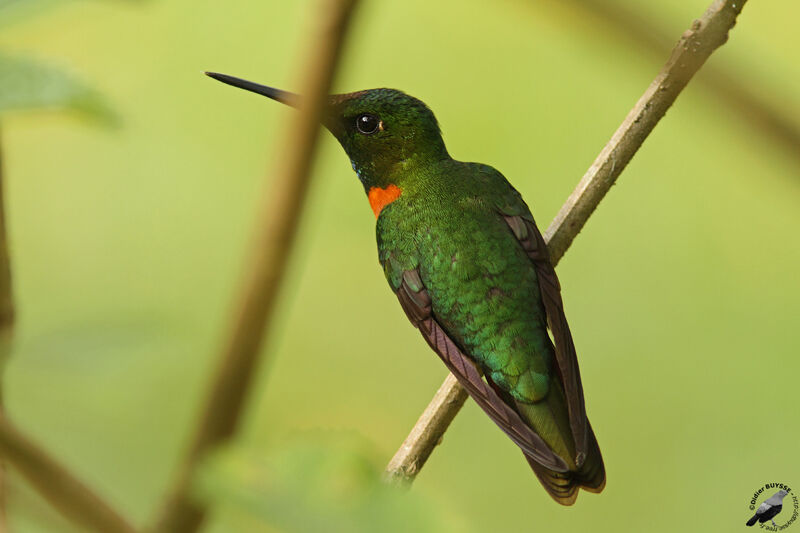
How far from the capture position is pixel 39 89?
1.53 metres

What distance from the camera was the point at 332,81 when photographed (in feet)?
2.15

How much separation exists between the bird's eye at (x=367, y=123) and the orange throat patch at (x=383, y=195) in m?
0.27

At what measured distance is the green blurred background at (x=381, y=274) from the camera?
264 inches

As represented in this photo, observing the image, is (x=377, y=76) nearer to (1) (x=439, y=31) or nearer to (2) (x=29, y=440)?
(1) (x=439, y=31)

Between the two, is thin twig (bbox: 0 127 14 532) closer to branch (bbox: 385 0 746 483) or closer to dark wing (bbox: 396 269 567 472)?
branch (bbox: 385 0 746 483)

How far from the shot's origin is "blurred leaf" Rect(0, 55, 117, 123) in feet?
4.62

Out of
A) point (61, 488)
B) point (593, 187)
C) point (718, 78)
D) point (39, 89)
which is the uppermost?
point (718, 78)

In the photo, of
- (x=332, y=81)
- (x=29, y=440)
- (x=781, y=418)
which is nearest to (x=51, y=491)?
(x=29, y=440)

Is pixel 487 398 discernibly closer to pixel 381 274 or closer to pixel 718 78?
pixel 718 78

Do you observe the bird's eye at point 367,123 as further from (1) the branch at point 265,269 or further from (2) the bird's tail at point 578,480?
(1) the branch at point 265,269

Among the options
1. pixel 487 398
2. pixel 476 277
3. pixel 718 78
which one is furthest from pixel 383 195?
pixel 718 78

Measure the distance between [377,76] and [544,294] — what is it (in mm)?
5143

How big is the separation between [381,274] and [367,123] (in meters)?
3.95

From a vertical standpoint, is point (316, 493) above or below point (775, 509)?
above
